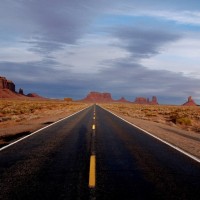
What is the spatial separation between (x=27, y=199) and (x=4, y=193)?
2.17 ft

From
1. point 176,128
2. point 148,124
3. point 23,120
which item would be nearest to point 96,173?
point 176,128

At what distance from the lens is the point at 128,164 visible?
894 centimetres

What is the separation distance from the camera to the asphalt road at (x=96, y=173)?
6.16 m

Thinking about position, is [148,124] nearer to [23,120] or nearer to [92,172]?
[23,120]

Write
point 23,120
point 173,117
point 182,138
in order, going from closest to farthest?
point 182,138
point 23,120
point 173,117

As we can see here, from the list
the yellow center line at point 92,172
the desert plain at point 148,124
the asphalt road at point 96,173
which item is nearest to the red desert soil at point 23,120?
the desert plain at point 148,124

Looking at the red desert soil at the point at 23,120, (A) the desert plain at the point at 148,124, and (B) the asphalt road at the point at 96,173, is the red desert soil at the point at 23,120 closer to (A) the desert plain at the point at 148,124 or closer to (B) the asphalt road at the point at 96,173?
(A) the desert plain at the point at 148,124

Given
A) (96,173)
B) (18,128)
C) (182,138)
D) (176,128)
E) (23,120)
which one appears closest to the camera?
(96,173)

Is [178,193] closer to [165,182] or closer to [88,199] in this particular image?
[165,182]

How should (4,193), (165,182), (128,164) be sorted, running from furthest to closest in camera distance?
(128,164) < (165,182) < (4,193)

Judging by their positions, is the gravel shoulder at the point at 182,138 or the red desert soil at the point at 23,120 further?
the red desert soil at the point at 23,120

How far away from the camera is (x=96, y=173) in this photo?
774 cm

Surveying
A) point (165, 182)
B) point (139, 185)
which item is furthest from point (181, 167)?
point (139, 185)

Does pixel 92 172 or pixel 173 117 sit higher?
pixel 173 117
